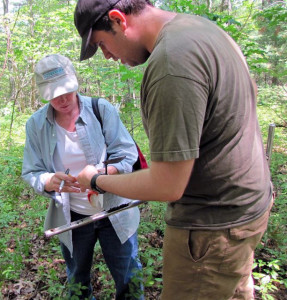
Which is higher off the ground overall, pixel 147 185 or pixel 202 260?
pixel 147 185

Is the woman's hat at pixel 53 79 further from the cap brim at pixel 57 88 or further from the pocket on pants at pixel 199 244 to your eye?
the pocket on pants at pixel 199 244

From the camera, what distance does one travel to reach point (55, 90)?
2.02 m

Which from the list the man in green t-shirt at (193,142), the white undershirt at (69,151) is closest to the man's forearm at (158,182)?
the man in green t-shirt at (193,142)

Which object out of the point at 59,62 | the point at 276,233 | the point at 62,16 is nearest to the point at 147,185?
the point at 59,62

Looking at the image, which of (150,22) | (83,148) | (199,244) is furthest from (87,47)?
(199,244)

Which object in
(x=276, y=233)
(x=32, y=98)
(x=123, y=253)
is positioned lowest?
(x=32, y=98)

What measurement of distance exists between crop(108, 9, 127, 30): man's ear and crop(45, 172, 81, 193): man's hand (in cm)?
113

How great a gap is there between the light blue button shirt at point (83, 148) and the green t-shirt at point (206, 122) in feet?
2.93

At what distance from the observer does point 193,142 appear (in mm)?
993

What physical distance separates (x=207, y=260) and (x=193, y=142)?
24.8 inches

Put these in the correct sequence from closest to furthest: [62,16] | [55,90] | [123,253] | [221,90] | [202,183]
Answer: [221,90] → [202,183] → [55,90] → [123,253] → [62,16]

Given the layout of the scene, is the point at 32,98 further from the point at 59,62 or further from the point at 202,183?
the point at 202,183

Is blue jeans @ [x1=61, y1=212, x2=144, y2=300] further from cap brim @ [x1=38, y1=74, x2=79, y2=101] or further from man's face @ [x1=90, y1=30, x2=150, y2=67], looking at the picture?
man's face @ [x1=90, y1=30, x2=150, y2=67]

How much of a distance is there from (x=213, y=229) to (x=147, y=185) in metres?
0.39
